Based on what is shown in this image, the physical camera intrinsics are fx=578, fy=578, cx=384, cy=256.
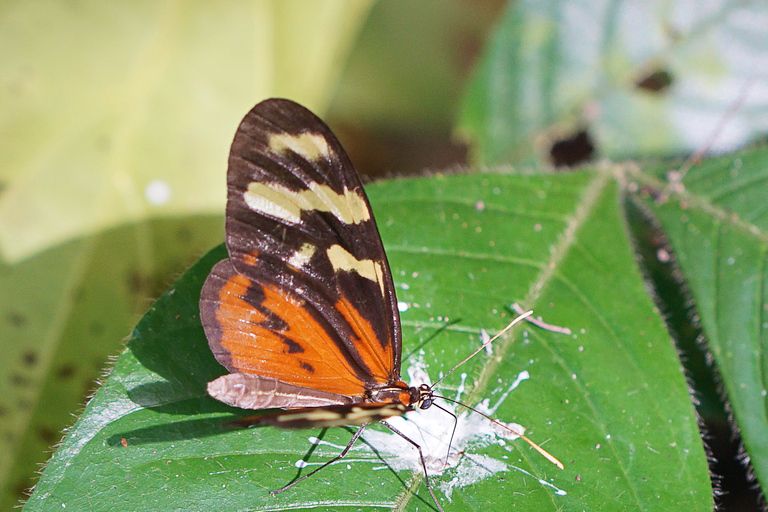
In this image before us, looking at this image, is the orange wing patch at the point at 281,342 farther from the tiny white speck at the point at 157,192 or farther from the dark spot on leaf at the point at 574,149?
the dark spot on leaf at the point at 574,149

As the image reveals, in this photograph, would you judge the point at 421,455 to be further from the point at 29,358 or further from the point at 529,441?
the point at 29,358

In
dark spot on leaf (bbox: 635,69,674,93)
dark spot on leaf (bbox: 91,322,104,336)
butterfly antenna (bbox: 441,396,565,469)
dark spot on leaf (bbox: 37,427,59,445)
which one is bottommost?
dark spot on leaf (bbox: 37,427,59,445)

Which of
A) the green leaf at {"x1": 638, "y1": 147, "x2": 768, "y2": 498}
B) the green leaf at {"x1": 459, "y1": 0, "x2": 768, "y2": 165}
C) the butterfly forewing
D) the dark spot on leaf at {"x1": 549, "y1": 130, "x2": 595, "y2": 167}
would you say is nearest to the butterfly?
the butterfly forewing

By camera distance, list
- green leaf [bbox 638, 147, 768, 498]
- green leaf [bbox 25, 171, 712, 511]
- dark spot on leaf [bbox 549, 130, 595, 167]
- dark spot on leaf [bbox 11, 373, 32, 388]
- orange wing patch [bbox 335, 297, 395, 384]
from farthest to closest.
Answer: dark spot on leaf [bbox 549, 130, 595, 167]
dark spot on leaf [bbox 11, 373, 32, 388]
green leaf [bbox 638, 147, 768, 498]
orange wing patch [bbox 335, 297, 395, 384]
green leaf [bbox 25, 171, 712, 511]

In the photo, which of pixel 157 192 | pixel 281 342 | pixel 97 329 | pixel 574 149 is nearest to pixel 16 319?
pixel 97 329

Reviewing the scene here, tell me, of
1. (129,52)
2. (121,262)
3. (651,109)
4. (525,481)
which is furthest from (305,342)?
(651,109)

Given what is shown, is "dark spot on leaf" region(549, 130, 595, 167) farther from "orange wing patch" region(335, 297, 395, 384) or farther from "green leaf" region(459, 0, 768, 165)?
"orange wing patch" region(335, 297, 395, 384)
